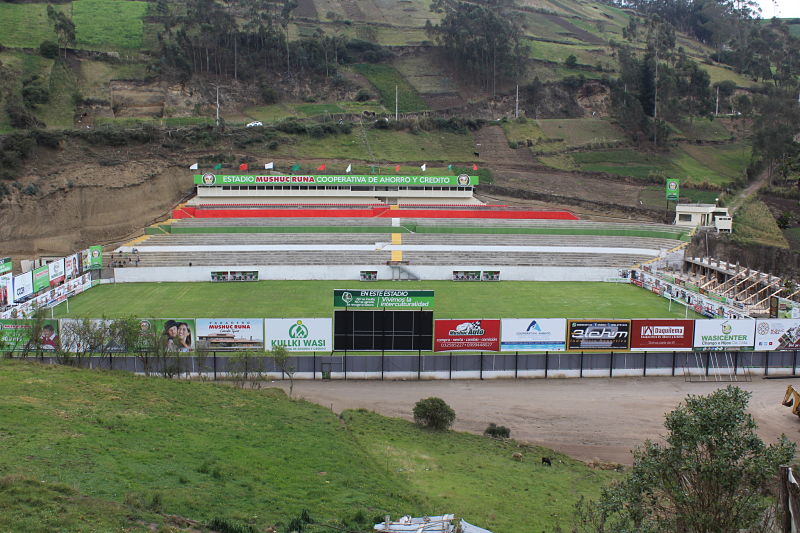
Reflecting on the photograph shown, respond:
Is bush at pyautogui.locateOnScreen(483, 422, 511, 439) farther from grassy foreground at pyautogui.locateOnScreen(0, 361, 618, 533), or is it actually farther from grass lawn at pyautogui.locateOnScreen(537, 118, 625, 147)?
grass lawn at pyautogui.locateOnScreen(537, 118, 625, 147)

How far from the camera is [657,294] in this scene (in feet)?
171

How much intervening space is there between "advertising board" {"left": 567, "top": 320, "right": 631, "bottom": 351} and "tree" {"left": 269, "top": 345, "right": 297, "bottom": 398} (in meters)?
13.6

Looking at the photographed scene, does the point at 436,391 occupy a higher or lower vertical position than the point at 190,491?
lower

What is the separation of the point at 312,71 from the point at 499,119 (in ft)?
112

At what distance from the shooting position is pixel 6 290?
140 feet

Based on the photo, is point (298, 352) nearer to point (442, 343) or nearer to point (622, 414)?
point (442, 343)

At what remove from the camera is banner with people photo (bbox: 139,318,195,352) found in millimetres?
32531

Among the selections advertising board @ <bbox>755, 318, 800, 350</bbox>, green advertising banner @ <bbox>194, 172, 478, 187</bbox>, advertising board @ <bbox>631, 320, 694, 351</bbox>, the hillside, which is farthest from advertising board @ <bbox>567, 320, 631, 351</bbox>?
green advertising banner @ <bbox>194, 172, 478, 187</bbox>

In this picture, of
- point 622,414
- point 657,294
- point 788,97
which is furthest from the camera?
point 788,97

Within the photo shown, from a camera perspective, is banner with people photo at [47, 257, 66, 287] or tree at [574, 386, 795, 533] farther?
banner with people photo at [47, 257, 66, 287]

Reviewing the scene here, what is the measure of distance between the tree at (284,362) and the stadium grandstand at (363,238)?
2556cm

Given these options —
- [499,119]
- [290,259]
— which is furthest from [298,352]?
[499,119]

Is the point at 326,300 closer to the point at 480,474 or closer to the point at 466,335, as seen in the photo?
the point at 466,335

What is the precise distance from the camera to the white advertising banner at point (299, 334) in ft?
110
